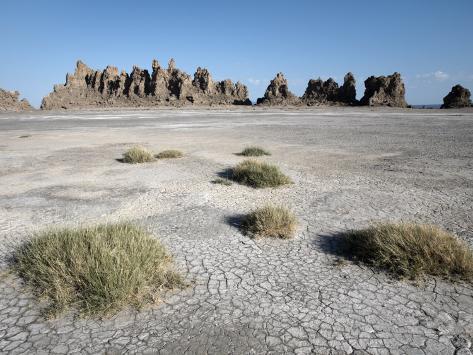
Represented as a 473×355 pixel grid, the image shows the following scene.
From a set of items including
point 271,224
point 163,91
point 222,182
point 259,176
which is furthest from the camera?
point 163,91

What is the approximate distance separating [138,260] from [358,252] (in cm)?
272

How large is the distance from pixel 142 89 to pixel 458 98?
111 meters

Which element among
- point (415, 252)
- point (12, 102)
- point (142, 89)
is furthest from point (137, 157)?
point (142, 89)

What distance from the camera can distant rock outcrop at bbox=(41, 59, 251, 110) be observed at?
136875 mm

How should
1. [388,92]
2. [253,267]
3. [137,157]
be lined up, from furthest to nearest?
[388,92] < [137,157] < [253,267]

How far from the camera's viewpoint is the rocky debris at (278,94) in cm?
12050

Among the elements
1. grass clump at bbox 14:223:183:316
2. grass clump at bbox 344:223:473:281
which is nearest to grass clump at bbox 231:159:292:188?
grass clump at bbox 344:223:473:281

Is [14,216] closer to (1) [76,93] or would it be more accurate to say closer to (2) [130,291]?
(2) [130,291]

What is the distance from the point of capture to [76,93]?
148 metres

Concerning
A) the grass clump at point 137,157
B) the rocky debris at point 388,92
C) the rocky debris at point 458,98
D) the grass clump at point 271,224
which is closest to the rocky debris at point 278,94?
the rocky debris at point 388,92

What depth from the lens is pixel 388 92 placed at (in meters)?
96.5

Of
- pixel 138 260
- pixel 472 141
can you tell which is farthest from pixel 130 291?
pixel 472 141

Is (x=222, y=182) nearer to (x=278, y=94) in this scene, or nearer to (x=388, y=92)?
(x=388, y=92)

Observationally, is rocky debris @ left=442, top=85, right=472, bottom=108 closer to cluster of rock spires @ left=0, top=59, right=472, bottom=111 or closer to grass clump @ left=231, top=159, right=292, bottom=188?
cluster of rock spires @ left=0, top=59, right=472, bottom=111
